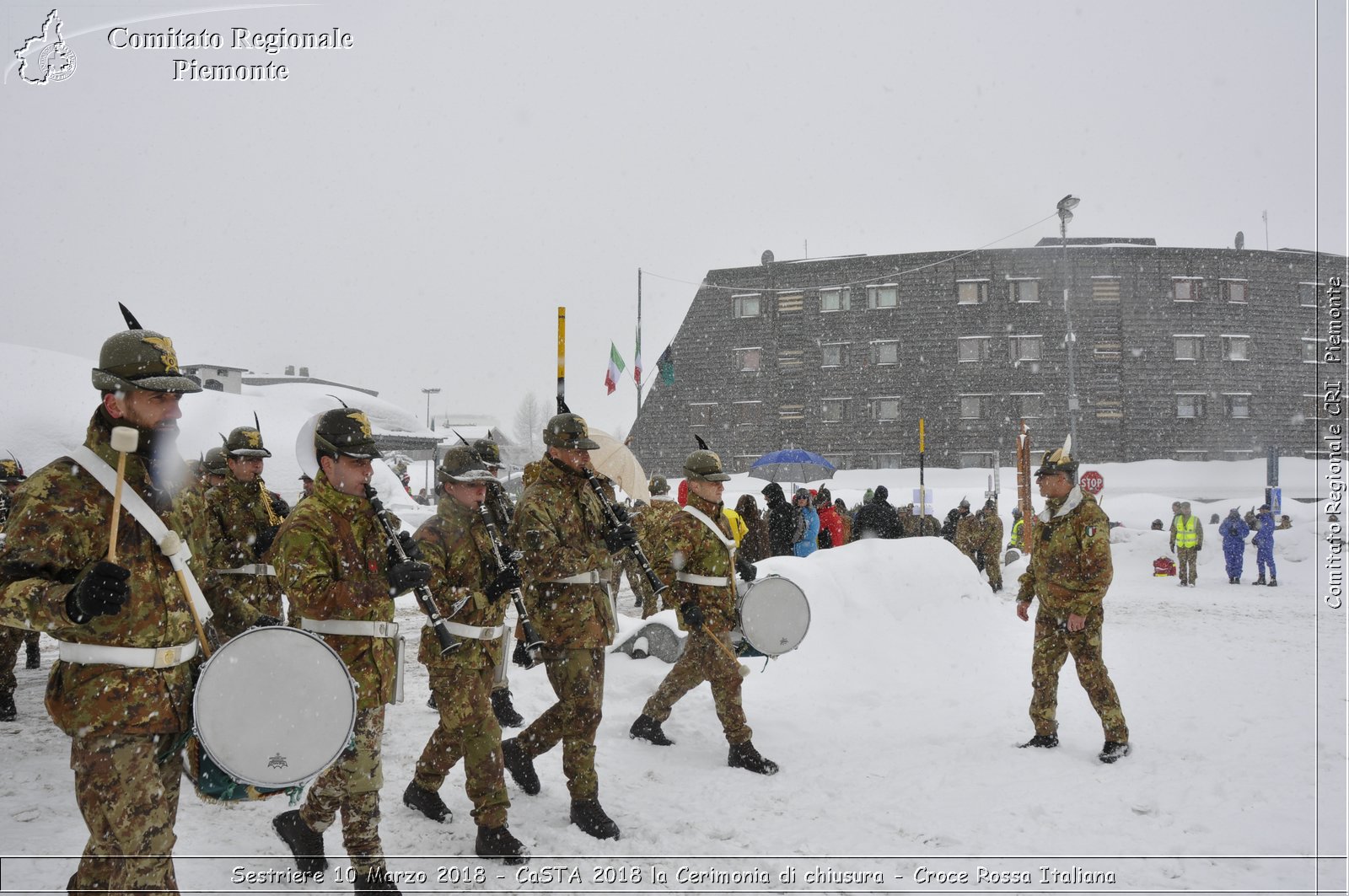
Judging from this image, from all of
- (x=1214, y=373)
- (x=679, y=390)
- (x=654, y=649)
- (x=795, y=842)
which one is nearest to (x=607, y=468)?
(x=654, y=649)

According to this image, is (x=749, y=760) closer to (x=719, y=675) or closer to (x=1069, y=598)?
(x=719, y=675)

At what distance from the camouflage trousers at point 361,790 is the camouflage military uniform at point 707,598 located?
2.54 m

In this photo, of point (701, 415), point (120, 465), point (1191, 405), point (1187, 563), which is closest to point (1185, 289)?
point (1191, 405)

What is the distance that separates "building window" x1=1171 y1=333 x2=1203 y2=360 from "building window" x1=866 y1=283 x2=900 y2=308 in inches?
487

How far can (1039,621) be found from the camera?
241 inches

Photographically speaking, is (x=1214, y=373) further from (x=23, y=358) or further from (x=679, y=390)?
(x=23, y=358)

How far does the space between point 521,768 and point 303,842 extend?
1.54 meters

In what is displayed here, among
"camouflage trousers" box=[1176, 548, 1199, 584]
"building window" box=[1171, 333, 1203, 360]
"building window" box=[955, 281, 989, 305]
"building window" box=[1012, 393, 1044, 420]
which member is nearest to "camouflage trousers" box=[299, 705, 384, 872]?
"camouflage trousers" box=[1176, 548, 1199, 584]

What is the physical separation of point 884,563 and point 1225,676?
3.69m

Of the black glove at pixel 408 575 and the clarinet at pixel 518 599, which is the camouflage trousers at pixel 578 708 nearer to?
the clarinet at pixel 518 599

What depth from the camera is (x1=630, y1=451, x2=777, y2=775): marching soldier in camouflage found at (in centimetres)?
570

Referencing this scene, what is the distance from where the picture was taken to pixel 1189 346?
1464 inches

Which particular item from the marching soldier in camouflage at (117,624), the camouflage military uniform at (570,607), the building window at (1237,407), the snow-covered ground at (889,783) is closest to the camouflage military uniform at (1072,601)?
the snow-covered ground at (889,783)

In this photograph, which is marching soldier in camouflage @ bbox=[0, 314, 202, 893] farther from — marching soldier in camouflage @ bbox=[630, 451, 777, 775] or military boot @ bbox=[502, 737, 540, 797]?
marching soldier in camouflage @ bbox=[630, 451, 777, 775]
